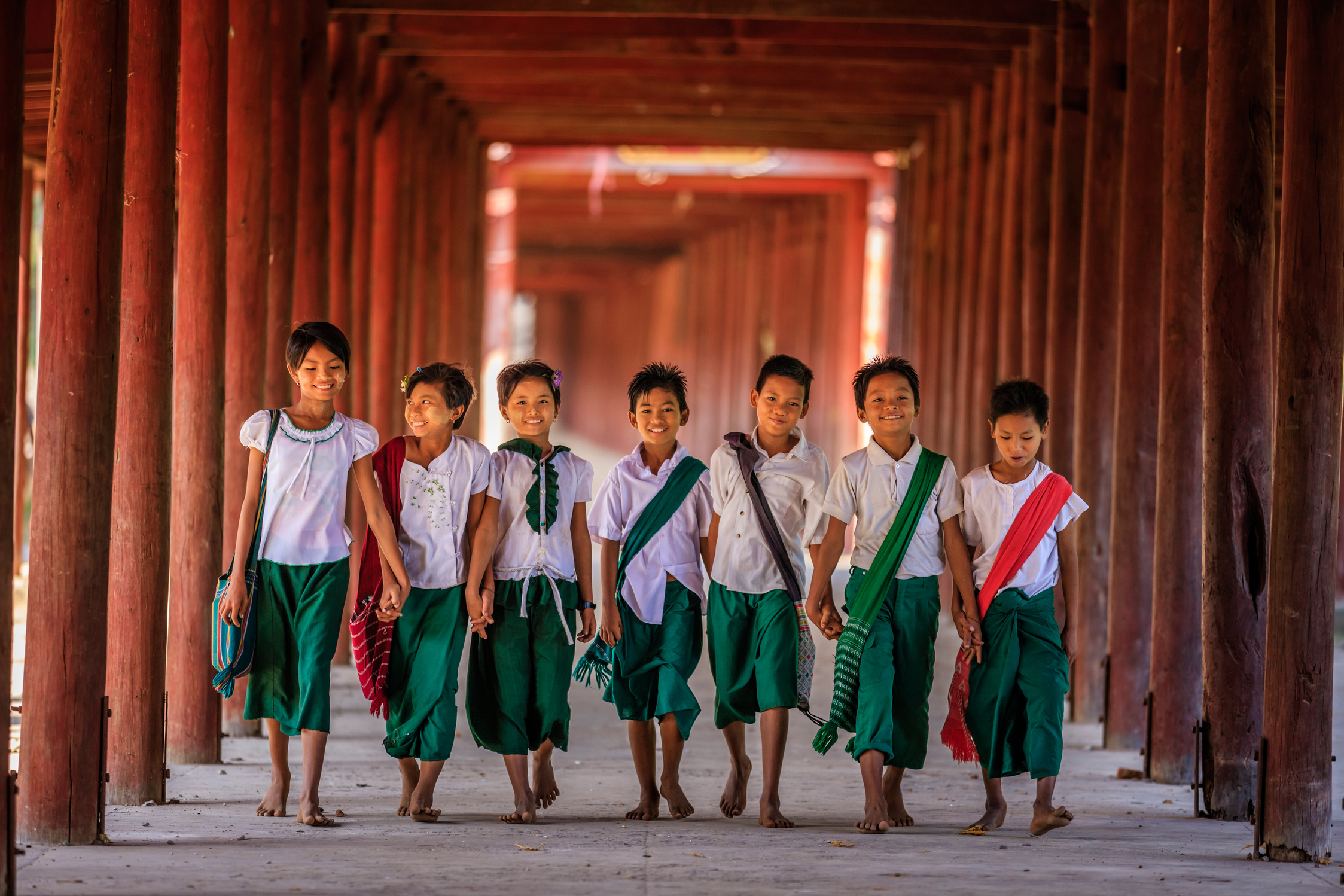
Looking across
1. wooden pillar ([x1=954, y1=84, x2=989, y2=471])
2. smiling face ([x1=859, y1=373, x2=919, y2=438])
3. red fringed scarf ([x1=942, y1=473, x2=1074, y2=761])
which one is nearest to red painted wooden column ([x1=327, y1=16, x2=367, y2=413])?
smiling face ([x1=859, y1=373, x2=919, y2=438])

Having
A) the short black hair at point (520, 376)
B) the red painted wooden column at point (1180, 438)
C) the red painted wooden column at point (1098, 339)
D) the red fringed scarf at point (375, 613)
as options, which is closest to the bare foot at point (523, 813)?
the red fringed scarf at point (375, 613)

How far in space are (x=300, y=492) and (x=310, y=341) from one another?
0.47m

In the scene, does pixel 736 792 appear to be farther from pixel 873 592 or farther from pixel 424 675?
pixel 424 675

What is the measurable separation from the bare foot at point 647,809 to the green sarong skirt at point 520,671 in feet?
1.11

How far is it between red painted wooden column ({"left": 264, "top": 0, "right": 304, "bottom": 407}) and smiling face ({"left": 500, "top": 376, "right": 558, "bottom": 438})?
226cm

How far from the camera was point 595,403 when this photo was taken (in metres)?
46.1

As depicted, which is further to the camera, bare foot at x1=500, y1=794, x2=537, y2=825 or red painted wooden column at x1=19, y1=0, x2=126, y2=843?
bare foot at x1=500, y1=794, x2=537, y2=825

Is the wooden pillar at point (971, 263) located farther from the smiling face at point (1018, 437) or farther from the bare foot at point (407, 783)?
the bare foot at point (407, 783)

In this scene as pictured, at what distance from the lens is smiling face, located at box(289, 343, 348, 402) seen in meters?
4.70

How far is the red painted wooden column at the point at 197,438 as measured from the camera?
5883 mm

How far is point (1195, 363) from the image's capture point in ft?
19.4

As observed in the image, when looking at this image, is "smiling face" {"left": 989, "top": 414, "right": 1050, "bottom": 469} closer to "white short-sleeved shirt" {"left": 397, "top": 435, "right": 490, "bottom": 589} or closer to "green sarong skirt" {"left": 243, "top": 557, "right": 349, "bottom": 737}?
"white short-sleeved shirt" {"left": 397, "top": 435, "right": 490, "bottom": 589}

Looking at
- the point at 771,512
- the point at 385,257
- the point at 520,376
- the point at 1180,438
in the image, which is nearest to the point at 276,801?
the point at 520,376

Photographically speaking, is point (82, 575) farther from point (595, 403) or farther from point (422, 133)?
point (595, 403)
